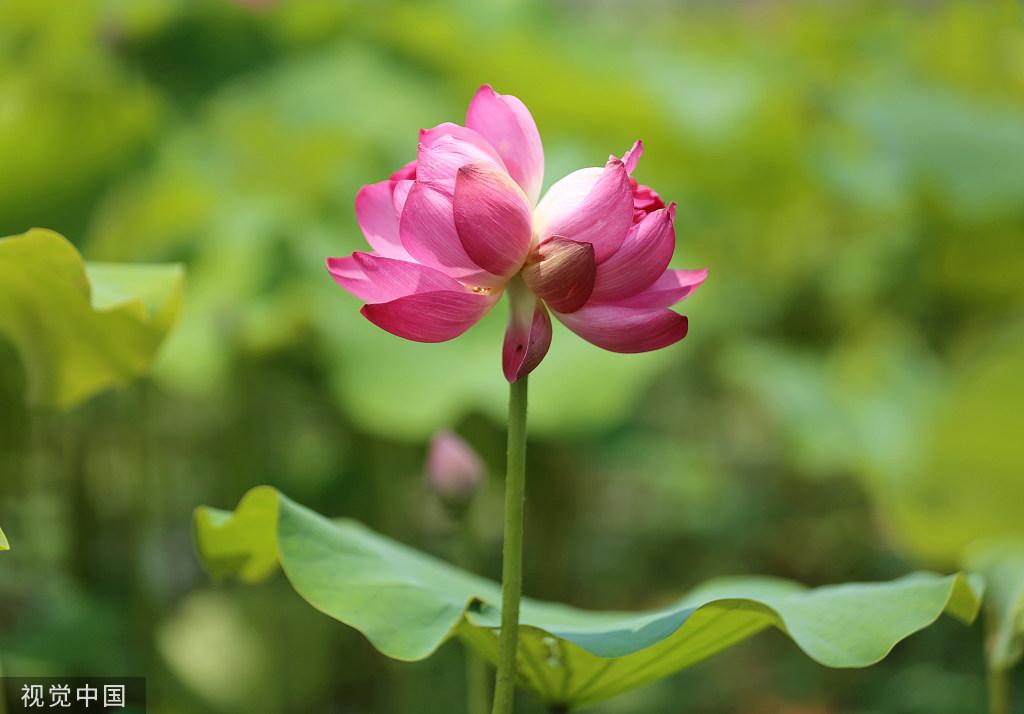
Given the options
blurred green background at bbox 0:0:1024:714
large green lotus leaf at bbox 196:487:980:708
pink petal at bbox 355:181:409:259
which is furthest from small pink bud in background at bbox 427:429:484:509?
blurred green background at bbox 0:0:1024:714

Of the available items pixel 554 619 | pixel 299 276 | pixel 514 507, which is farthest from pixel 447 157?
pixel 299 276

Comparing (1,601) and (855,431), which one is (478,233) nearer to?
(1,601)

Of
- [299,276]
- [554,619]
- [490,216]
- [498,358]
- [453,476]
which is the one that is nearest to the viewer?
[490,216]

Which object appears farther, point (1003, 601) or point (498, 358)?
point (498, 358)

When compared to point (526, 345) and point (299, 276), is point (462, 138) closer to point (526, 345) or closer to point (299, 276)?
point (526, 345)

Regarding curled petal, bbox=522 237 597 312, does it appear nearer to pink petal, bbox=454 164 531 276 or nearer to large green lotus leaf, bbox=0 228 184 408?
pink petal, bbox=454 164 531 276

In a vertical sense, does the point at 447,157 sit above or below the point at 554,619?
above

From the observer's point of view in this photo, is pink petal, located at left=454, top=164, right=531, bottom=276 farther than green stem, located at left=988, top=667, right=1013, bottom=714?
No

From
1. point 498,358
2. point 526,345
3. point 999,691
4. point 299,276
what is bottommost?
point 999,691
